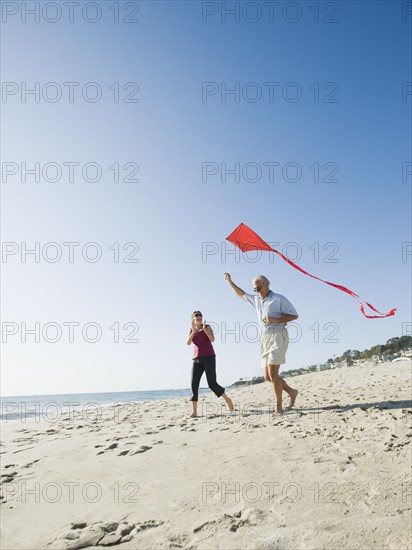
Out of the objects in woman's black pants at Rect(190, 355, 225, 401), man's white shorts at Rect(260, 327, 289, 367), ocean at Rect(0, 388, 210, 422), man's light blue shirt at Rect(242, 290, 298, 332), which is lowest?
ocean at Rect(0, 388, 210, 422)

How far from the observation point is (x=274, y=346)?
254 inches

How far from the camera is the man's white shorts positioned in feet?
20.9

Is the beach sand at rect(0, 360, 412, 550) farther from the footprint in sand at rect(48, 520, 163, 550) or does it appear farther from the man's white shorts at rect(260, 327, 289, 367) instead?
the man's white shorts at rect(260, 327, 289, 367)

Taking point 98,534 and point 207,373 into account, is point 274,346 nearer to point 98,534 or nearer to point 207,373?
point 207,373

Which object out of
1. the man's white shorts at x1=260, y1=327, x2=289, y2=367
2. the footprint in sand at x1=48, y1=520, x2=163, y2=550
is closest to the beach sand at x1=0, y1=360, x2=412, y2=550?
the footprint in sand at x1=48, y1=520, x2=163, y2=550

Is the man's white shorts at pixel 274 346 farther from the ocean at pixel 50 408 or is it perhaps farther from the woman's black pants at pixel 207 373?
the ocean at pixel 50 408

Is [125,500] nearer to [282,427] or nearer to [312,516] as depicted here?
[312,516]

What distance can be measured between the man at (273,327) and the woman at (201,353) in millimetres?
1042

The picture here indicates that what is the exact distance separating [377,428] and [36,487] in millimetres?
3800

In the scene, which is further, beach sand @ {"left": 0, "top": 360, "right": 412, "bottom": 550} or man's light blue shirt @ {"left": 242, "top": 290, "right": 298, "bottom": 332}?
man's light blue shirt @ {"left": 242, "top": 290, "right": 298, "bottom": 332}

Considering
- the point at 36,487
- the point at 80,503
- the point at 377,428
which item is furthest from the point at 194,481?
the point at 377,428

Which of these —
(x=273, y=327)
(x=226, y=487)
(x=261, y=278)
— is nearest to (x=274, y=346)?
(x=273, y=327)

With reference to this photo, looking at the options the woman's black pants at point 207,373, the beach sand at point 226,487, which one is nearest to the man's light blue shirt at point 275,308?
the woman's black pants at point 207,373

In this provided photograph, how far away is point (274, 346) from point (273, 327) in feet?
1.05
